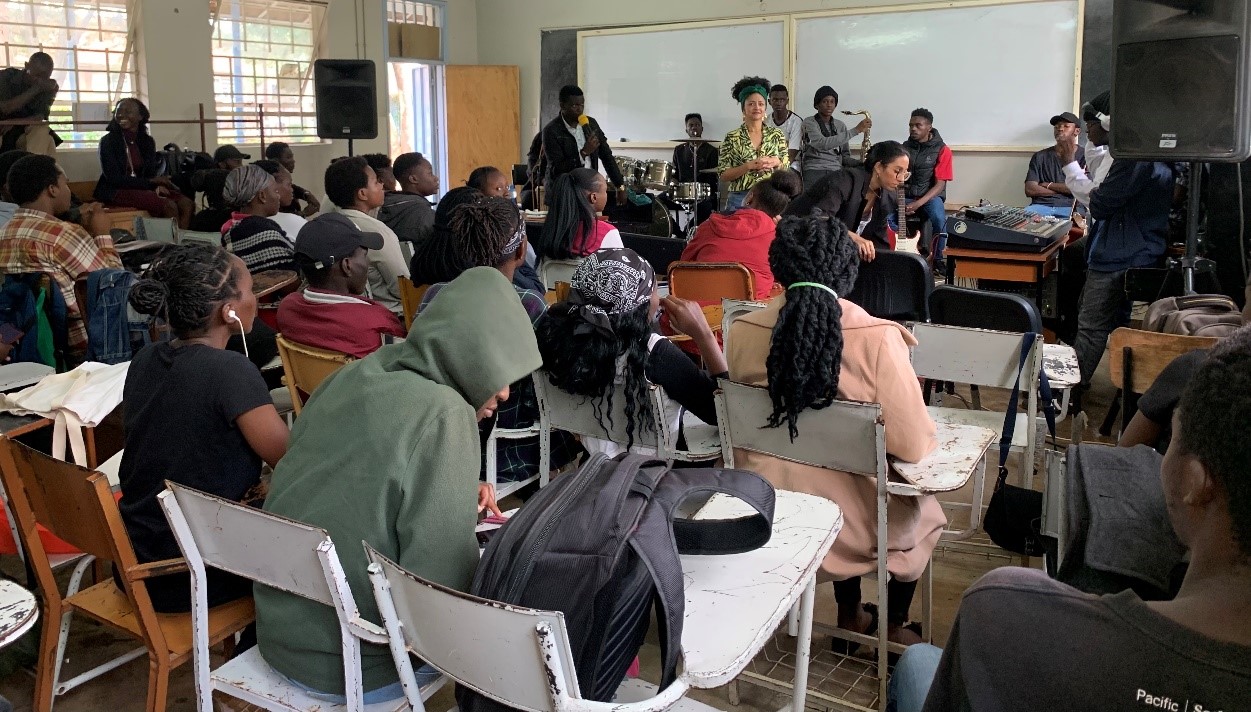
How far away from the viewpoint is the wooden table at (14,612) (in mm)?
1321

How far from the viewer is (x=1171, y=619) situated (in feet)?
2.87

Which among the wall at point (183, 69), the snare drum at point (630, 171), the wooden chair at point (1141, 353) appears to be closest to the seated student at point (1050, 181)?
the snare drum at point (630, 171)

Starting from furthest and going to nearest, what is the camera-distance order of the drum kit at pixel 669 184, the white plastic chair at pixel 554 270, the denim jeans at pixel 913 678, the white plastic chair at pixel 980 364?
the drum kit at pixel 669 184 → the white plastic chair at pixel 554 270 → the white plastic chair at pixel 980 364 → the denim jeans at pixel 913 678

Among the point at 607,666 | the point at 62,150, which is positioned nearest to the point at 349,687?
the point at 607,666

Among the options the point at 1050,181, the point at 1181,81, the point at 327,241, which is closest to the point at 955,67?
the point at 1050,181

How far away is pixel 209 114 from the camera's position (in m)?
9.45

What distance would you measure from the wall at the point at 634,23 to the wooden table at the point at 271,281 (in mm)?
6673

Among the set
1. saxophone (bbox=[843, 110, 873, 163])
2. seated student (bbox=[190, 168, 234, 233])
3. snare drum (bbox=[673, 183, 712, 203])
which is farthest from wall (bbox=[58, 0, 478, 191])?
saxophone (bbox=[843, 110, 873, 163])

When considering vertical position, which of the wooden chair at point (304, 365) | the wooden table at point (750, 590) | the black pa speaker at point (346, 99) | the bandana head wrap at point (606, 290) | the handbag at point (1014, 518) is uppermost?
the black pa speaker at point (346, 99)

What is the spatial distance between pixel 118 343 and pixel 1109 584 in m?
3.64

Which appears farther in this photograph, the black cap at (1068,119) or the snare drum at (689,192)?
the snare drum at (689,192)

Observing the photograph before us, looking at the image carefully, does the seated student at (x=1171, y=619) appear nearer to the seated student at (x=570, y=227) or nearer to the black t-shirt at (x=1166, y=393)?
the black t-shirt at (x=1166, y=393)

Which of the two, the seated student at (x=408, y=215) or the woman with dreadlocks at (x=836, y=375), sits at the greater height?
the seated student at (x=408, y=215)

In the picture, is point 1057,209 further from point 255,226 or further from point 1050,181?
point 255,226
